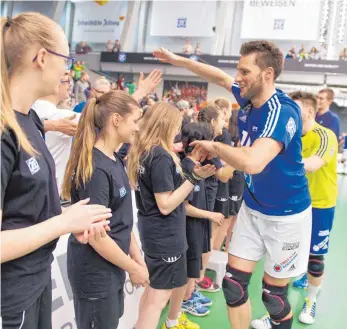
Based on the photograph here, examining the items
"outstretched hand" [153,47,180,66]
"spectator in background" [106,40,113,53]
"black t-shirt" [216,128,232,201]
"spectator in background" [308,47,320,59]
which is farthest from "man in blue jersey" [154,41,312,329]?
"spectator in background" [106,40,113,53]

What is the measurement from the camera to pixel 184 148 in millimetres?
2672

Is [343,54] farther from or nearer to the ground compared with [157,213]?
farther from the ground

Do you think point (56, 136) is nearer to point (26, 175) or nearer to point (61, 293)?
point (61, 293)

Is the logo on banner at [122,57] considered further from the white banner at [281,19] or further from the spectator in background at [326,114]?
the spectator in background at [326,114]

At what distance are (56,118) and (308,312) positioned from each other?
8.06ft

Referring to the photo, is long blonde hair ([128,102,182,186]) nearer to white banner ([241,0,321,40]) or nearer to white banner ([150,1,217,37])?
white banner ([241,0,321,40])

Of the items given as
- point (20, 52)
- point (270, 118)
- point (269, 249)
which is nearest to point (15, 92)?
point (20, 52)

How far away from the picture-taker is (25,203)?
1.11m

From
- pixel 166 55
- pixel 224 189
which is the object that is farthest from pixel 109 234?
pixel 224 189

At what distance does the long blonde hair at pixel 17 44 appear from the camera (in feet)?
3.38

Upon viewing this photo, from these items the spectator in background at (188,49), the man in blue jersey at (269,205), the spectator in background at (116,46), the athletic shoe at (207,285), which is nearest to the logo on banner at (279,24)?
the spectator in background at (188,49)

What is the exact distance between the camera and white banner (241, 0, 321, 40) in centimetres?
1530

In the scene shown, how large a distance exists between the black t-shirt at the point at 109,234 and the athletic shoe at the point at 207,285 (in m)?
1.87

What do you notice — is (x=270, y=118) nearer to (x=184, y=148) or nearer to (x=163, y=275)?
(x=184, y=148)
